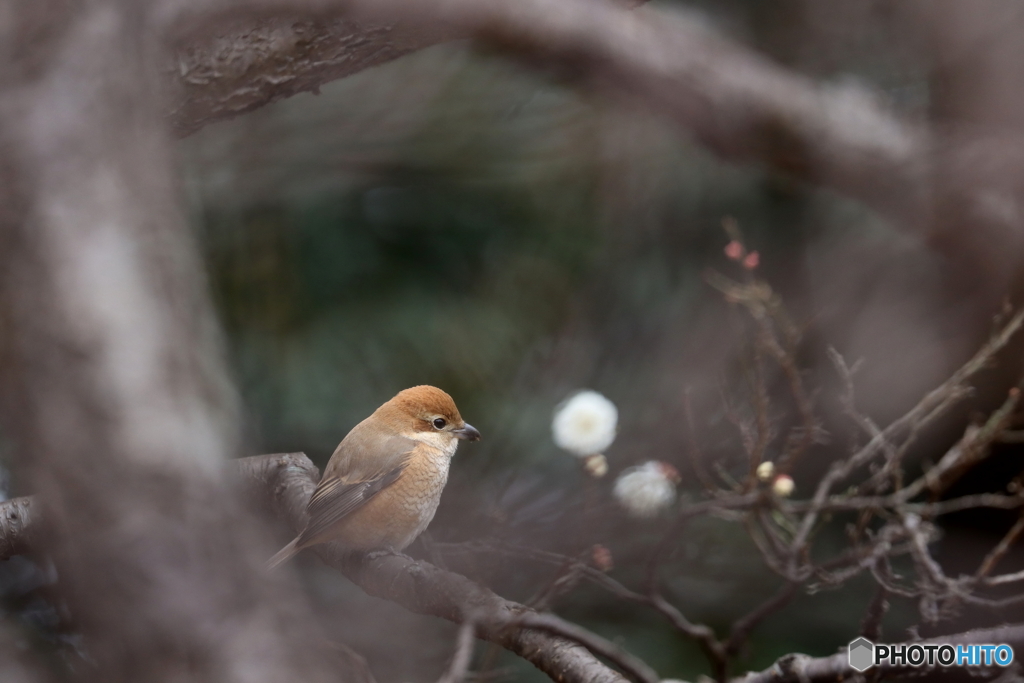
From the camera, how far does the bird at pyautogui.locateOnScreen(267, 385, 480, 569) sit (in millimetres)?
1326

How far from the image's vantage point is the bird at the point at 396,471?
4.35 ft

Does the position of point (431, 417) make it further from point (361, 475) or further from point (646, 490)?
point (646, 490)

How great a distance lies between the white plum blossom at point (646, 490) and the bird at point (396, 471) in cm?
27

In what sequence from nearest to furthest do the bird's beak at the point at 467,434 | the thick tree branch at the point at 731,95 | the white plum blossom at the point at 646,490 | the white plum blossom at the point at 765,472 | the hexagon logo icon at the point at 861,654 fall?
the hexagon logo icon at the point at 861,654 < the white plum blossom at the point at 765,472 < the white plum blossom at the point at 646,490 < the bird's beak at the point at 467,434 < the thick tree branch at the point at 731,95

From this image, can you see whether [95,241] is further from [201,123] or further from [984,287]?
[984,287]

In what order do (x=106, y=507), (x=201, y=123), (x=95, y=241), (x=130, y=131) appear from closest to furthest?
(x=106, y=507) → (x=95, y=241) → (x=130, y=131) → (x=201, y=123)

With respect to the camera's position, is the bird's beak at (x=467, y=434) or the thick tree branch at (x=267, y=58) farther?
the thick tree branch at (x=267, y=58)

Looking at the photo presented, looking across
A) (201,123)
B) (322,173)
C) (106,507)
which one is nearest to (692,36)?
(322,173)

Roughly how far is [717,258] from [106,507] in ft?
6.83

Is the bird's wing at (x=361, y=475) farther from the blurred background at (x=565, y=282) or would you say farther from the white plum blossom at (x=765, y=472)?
the white plum blossom at (x=765, y=472)

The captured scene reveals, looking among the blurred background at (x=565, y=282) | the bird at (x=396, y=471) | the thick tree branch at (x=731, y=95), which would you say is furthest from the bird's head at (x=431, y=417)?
the thick tree branch at (x=731, y=95)

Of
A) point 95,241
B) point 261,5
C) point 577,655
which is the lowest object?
point 577,655

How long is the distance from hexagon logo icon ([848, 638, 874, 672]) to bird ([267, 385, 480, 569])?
0.67 m

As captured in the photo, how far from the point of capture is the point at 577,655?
0.99m
